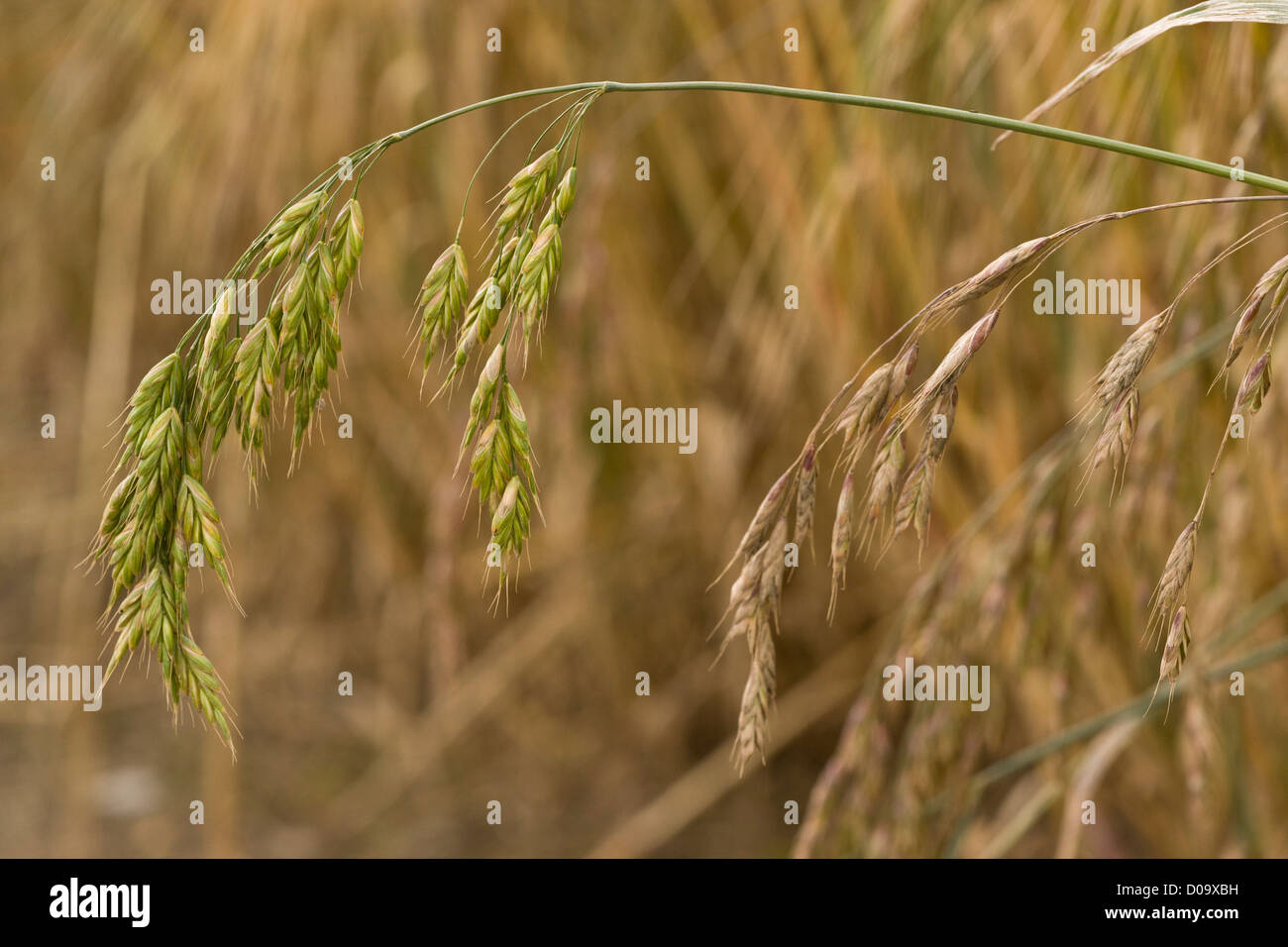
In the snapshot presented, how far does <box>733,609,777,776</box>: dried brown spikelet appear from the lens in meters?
0.29

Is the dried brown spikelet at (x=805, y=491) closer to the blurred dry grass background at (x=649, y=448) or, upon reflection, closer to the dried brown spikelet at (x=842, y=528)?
the dried brown spikelet at (x=842, y=528)

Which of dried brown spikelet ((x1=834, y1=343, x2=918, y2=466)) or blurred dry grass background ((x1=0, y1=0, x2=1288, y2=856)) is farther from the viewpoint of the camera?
blurred dry grass background ((x1=0, y1=0, x2=1288, y2=856))

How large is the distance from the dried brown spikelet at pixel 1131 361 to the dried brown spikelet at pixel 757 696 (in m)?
0.11

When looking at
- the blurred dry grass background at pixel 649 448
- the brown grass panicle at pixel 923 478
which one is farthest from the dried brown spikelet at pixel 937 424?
the blurred dry grass background at pixel 649 448

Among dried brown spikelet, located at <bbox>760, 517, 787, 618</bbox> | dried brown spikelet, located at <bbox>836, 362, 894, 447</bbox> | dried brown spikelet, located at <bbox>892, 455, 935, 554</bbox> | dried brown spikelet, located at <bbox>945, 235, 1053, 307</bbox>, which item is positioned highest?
dried brown spikelet, located at <bbox>945, 235, 1053, 307</bbox>

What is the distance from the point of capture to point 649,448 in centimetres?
100

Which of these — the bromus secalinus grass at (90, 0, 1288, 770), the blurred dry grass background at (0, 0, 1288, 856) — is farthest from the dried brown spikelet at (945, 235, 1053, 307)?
the blurred dry grass background at (0, 0, 1288, 856)

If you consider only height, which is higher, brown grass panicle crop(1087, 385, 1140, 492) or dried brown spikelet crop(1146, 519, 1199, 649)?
brown grass panicle crop(1087, 385, 1140, 492)

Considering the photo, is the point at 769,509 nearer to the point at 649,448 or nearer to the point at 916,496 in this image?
the point at 916,496

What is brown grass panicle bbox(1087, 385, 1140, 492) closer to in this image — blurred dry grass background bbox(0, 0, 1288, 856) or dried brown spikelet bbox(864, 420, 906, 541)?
dried brown spikelet bbox(864, 420, 906, 541)

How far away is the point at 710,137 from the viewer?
887 mm

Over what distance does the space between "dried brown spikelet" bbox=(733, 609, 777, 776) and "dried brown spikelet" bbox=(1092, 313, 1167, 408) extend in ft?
0.35

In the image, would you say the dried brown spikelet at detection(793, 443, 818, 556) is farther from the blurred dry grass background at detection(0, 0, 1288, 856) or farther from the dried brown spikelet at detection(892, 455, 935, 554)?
the blurred dry grass background at detection(0, 0, 1288, 856)

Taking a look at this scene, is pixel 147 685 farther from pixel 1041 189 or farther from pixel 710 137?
pixel 1041 189
